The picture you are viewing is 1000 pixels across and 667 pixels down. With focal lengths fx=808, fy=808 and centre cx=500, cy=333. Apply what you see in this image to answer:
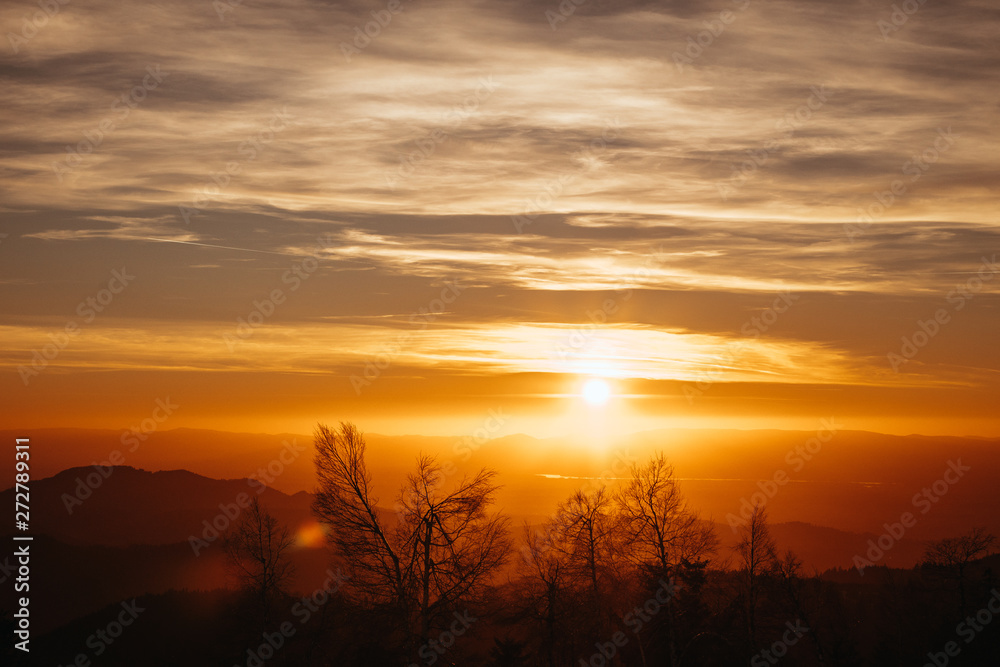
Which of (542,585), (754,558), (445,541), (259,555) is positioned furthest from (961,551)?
(259,555)

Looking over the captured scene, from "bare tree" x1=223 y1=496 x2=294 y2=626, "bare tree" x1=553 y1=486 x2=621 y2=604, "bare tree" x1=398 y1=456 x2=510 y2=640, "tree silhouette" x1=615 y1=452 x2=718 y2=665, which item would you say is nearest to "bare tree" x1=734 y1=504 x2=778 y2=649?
"tree silhouette" x1=615 y1=452 x2=718 y2=665

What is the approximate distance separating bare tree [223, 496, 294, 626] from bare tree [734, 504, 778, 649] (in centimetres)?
2130

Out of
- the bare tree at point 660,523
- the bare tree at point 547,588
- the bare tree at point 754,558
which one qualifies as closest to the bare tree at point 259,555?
the bare tree at point 547,588

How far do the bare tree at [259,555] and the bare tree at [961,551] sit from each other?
3405 cm

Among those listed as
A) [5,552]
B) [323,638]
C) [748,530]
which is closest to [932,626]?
[748,530]

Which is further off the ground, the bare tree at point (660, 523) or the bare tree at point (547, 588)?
the bare tree at point (660, 523)

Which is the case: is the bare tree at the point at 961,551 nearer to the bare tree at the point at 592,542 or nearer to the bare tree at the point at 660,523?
the bare tree at the point at 660,523

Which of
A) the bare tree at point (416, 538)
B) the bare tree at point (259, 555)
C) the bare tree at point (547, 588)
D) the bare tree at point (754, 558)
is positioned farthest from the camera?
the bare tree at point (259, 555)

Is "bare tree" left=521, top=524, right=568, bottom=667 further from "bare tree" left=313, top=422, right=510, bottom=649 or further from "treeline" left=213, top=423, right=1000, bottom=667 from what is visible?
"bare tree" left=313, top=422, right=510, bottom=649

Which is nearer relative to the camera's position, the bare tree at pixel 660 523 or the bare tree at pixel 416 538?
the bare tree at pixel 416 538

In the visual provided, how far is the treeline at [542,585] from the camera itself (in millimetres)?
25062

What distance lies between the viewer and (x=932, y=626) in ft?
164

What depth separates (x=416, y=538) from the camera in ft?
82.0

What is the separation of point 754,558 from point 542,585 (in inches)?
404
